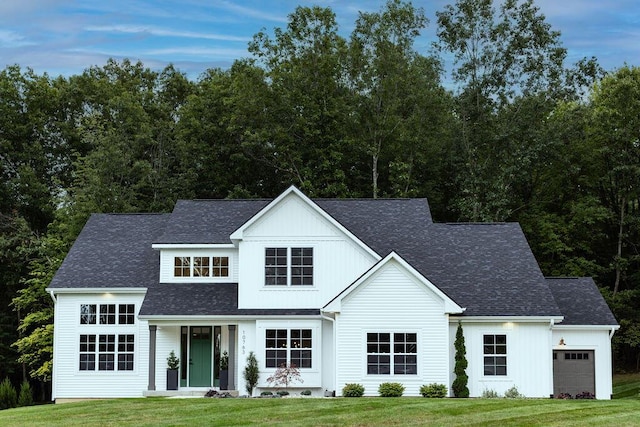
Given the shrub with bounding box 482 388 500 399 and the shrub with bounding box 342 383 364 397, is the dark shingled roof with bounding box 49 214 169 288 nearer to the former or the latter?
the shrub with bounding box 342 383 364 397

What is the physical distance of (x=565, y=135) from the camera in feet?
162

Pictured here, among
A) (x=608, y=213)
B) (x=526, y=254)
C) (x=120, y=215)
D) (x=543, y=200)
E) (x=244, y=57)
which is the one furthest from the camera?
(x=244, y=57)

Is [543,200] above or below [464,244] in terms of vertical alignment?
above

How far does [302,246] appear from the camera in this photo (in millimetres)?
34062

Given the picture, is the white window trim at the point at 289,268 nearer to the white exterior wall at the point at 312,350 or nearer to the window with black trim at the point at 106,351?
the white exterior wall at the point at 312,350

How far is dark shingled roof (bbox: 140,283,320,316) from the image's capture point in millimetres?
33500

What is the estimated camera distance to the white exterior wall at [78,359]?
34.7 metres

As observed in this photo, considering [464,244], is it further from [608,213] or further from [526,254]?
[608,213]

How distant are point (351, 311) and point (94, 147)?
85.3 feet

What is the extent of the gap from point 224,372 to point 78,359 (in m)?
5.46

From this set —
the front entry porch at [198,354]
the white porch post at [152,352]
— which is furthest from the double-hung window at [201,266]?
the white porch post at [152,352]

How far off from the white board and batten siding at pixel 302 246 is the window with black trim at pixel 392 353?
2.75 metres

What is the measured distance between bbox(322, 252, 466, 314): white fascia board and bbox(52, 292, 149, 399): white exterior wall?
7415 mm

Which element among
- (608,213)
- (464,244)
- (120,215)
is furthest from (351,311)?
(608,213)
